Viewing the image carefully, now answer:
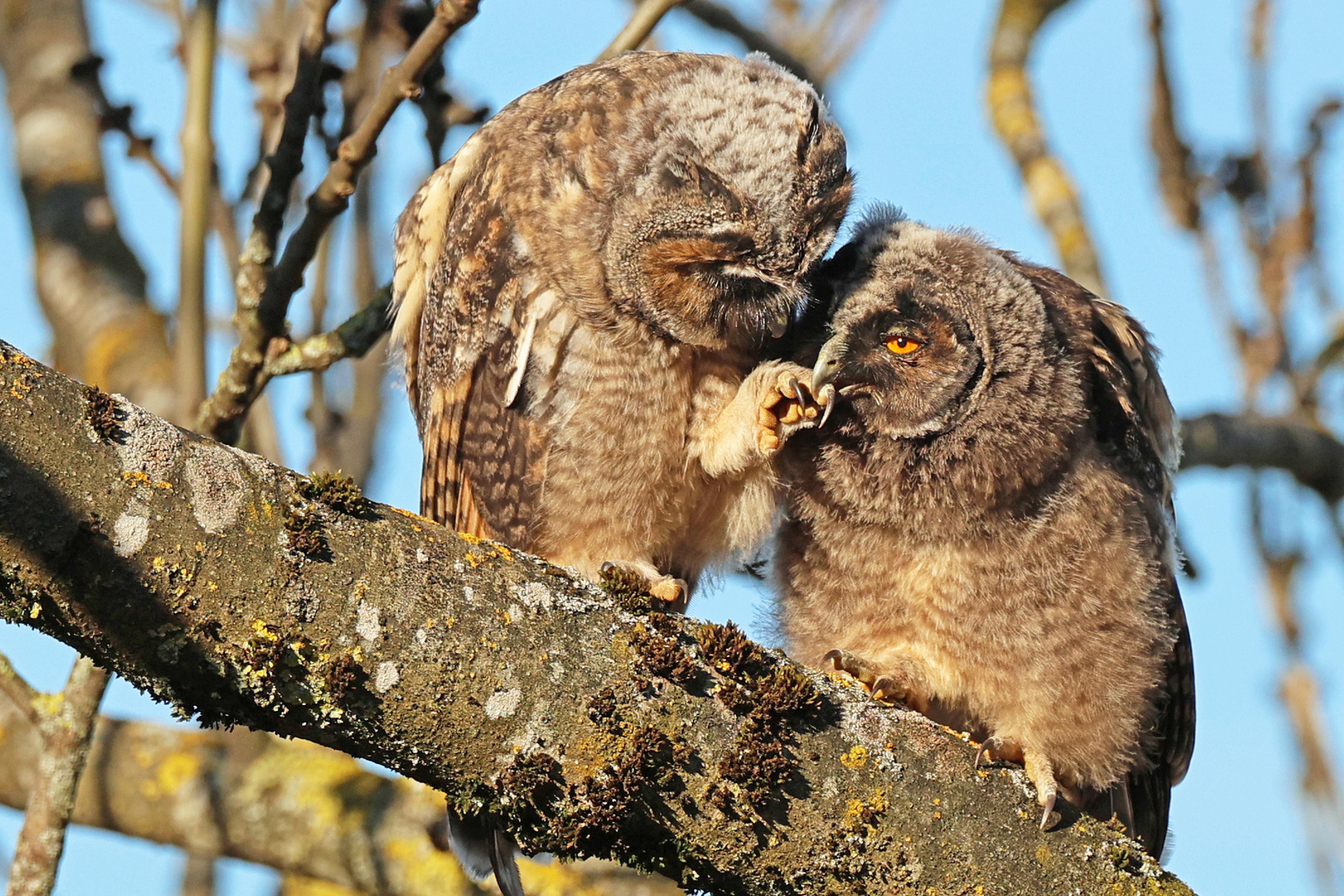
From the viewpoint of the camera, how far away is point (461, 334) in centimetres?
395

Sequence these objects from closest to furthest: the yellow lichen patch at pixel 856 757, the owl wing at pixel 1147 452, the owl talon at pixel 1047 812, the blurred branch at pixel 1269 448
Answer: the yellow lichen patch at pixel 856 757
the owl talon at pixel 1047 812
the owl wing at pixel 1147 452
the blurred branch at pixel 1269 448

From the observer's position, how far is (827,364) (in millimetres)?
3477

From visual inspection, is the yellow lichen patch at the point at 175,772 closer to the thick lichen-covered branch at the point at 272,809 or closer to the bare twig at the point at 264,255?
the thick lichen-covered branch at the point at 272,809

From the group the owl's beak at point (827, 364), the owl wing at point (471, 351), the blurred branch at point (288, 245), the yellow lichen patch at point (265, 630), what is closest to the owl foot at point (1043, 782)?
the owl's beak at point (827, 364)

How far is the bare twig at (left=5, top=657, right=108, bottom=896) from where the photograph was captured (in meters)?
3.04

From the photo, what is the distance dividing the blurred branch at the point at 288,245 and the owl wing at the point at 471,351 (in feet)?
1.81

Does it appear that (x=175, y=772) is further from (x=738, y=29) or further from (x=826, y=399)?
(x=738, y=29)

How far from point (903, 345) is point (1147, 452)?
944 mm

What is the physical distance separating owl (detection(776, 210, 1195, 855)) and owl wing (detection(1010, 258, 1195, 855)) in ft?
0.31

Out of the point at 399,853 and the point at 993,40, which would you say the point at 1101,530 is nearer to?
the point at 399,853

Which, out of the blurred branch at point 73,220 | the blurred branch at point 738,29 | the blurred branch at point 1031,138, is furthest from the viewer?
the blurred branch at point 1031,138

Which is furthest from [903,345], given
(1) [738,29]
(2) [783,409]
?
(1) [738,29]

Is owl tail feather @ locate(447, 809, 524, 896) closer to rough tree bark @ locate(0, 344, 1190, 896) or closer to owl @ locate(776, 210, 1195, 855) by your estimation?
rough tree bark @ locate(0, 344, 1190, 896)

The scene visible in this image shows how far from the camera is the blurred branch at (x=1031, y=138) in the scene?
17.3 feet
